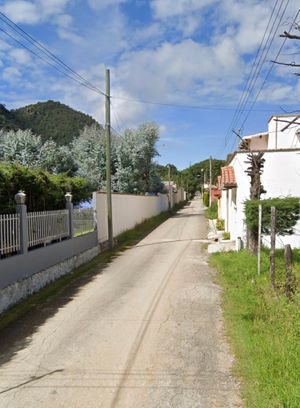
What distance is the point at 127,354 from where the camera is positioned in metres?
6.16

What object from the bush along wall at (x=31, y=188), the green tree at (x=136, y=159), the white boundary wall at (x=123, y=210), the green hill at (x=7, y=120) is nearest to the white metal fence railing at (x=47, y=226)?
the bush along wall at (x=31, y=188)

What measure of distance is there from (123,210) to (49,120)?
39.7 m

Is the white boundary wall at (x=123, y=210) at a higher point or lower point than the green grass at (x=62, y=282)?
higher

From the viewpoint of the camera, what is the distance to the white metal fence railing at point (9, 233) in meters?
9.10

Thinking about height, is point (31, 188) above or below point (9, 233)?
above

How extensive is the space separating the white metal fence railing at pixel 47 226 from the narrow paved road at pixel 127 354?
1.79m

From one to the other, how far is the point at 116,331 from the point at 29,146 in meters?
28.2

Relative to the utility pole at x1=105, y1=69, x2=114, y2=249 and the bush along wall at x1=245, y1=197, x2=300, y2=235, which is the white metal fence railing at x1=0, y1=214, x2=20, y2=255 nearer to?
the bush along wall at x1=245, y1=197, x2=300, y2=235

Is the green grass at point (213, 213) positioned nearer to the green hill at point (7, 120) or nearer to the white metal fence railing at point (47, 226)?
the green hill at point (7, 120)

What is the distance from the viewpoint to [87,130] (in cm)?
3838

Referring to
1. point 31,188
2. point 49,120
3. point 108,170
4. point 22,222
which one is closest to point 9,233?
point 22,222

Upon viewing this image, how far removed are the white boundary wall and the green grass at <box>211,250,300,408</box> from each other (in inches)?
335

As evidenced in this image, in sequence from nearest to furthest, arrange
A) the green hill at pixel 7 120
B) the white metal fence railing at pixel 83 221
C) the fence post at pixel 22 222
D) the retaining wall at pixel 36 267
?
the retaining wall at pixel 36 267
the fence post at pixel 22 222
the white metal fence railing at pixel 83 221
the green hill at pixel 7 120

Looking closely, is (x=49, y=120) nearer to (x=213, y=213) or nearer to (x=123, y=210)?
(x=213, y=213)
